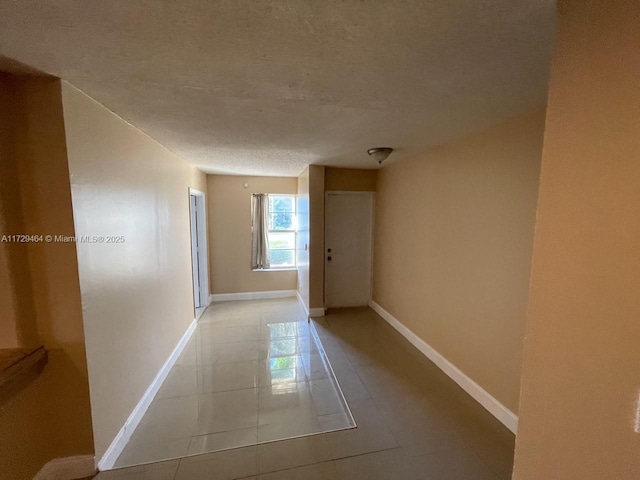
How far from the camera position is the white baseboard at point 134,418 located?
1.76m

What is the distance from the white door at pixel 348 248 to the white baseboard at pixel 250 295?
1.06 metres

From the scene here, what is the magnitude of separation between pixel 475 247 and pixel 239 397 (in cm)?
246

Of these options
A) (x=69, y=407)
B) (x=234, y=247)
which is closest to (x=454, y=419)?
(x=69, y=407)

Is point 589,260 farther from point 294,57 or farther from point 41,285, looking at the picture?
point 41,285

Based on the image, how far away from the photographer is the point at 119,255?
1947 millimetres

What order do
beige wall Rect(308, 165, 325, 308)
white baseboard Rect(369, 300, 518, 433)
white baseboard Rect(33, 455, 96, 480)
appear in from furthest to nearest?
beige wall Rect(308, 165, 325, 308)
white baseboard Rect(369, 300, 518, 433)
white baseboard Rect(33, 455, 96, 480)

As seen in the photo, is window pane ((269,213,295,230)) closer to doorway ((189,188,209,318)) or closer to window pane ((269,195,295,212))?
window pane ((269,195,295,212))

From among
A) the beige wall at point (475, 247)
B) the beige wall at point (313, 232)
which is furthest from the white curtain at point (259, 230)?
the beige wall at point (475, 247)

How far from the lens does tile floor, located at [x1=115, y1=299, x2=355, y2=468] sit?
198cm

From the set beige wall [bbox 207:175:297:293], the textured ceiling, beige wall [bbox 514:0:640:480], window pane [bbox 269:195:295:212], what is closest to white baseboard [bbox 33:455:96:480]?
the textured ceiling

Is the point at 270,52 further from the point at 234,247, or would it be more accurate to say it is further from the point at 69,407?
the point at 234,247

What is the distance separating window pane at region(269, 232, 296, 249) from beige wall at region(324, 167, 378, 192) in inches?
56.8

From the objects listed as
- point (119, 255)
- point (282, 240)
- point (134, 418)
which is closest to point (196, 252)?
point (282, 240)

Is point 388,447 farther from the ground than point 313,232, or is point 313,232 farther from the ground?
point 313,232
